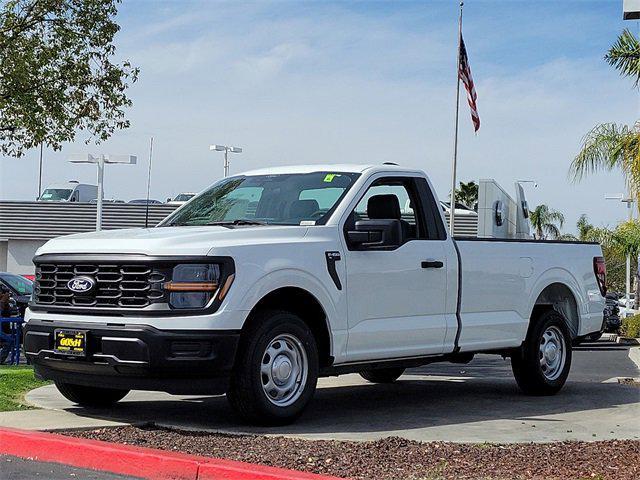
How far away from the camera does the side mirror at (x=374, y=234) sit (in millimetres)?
8625

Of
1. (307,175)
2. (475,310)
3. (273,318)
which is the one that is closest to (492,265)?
(475,310)

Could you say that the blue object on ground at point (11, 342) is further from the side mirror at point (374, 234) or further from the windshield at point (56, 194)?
the windshield at point (56, 194)

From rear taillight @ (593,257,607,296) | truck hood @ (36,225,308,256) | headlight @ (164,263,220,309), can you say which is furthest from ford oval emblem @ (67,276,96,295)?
rear taillight @ (593,257,607,296)

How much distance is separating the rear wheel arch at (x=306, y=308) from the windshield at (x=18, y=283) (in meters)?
15.8

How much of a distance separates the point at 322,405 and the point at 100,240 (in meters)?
2.87

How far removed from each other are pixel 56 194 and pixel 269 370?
161 ft

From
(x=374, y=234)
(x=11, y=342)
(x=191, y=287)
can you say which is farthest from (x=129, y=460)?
(x=11, y=342)

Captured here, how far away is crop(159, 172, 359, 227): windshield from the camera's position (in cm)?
895

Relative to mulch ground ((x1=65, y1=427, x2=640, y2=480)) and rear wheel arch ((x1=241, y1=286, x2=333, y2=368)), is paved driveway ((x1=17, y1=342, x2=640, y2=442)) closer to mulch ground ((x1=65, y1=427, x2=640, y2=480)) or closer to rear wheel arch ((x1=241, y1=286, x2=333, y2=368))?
mulch ground ((x1=65, y1=427, x2=640, y2=480))

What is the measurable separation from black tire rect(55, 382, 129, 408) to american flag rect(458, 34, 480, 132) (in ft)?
80.4

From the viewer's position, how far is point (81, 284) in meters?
8.08

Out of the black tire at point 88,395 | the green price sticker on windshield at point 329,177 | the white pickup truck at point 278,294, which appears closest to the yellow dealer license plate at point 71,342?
the white pickup truck at point 278,294

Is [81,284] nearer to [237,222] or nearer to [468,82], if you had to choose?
[237,222]

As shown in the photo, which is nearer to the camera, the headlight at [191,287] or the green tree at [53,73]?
the headlight at [191,287]
